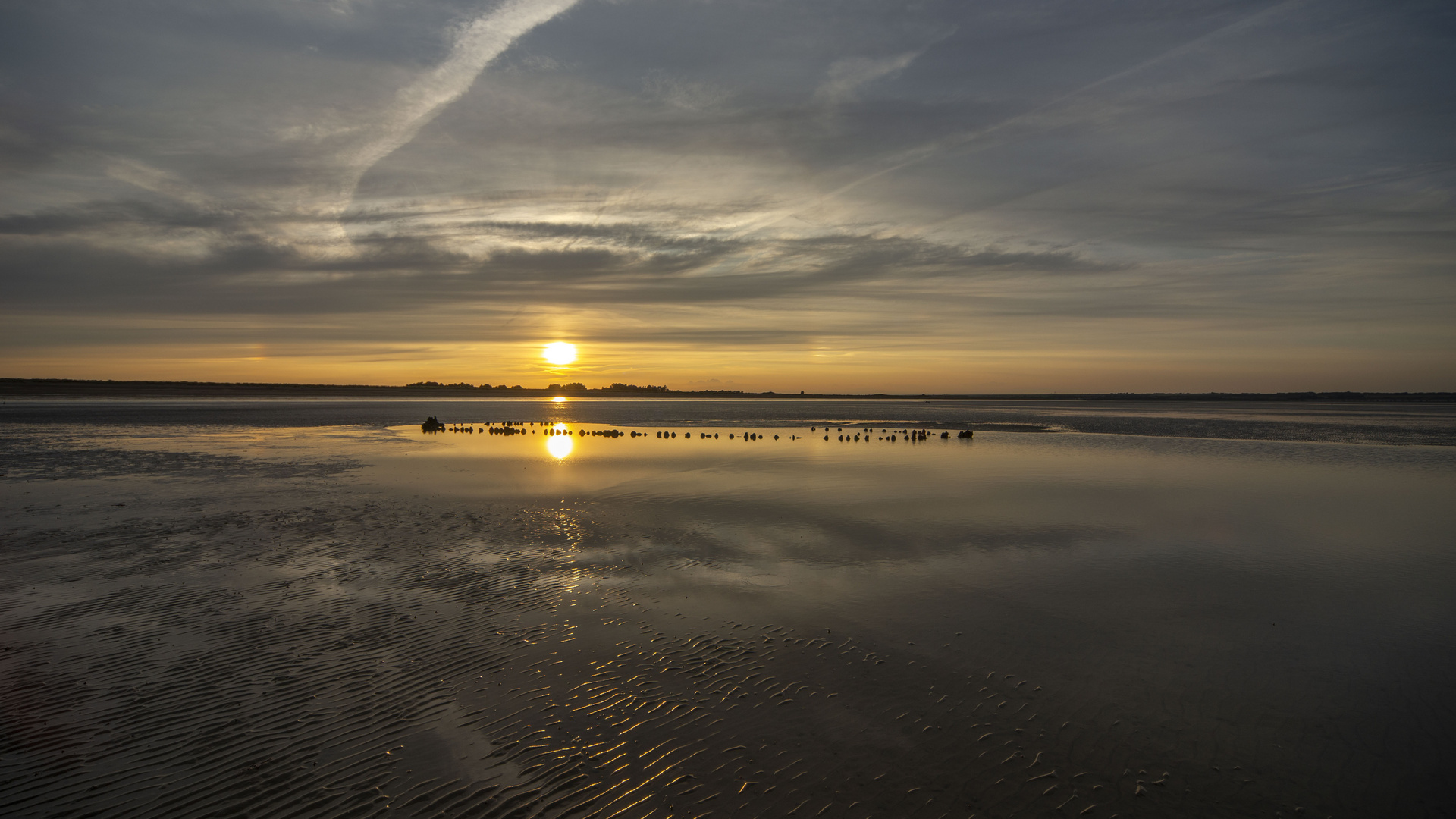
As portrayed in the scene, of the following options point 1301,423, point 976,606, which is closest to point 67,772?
point 976,606

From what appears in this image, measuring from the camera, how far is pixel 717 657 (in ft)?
28.2

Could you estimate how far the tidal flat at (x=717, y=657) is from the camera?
592cm

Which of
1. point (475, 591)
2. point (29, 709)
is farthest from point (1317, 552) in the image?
point (29, 709)

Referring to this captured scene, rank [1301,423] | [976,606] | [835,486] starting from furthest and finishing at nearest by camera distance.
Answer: [1301,423], [835,486], [976,606]

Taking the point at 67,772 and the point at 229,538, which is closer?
the point at 67,772

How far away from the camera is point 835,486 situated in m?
23.1

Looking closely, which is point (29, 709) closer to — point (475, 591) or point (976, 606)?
point (475, 591)

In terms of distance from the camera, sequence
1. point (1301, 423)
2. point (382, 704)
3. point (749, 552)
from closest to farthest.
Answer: point (382, 704)
point (749, 552)
point (1301, 423)

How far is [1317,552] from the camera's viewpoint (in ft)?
46.9

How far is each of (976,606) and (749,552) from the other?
471 centimetres

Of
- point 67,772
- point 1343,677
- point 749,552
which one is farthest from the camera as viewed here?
point 749,552

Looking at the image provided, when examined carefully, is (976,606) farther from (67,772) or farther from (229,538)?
(229,538)

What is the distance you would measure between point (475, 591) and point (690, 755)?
19.3 feet

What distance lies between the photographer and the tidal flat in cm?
592
